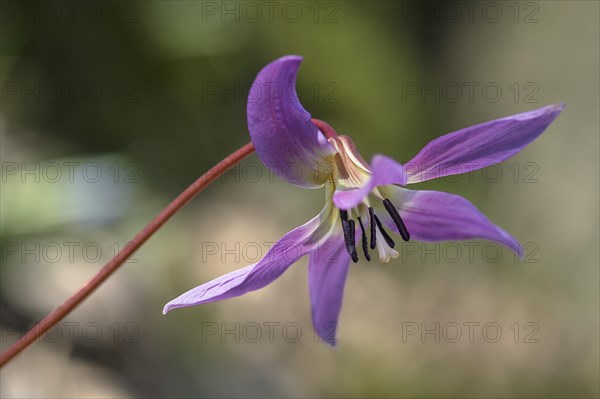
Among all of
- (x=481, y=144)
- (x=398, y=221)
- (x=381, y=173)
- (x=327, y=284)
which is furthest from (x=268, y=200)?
(x=381, y=173)

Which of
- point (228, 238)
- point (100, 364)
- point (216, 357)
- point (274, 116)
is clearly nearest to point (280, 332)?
point (216, 357)

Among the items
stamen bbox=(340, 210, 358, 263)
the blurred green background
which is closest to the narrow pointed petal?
stamen bbox=(340, 210, 358, 263)

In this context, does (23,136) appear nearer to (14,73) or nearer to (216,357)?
(14,73)

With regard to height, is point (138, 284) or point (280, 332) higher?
point (138, 284)

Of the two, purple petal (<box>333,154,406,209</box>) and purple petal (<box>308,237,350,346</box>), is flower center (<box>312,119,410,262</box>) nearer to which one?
purple petal (<box>308,237,350,346</box>)

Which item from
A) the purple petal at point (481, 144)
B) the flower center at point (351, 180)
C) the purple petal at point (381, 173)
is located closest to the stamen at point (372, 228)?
the flower center at point (351, 180)

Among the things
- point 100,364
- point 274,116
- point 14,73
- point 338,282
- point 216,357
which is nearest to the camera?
point 274,116

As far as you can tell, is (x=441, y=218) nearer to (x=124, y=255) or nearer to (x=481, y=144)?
(x=481, y=144)
